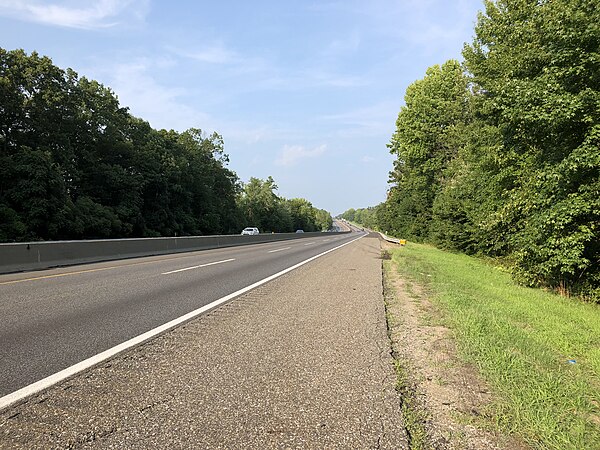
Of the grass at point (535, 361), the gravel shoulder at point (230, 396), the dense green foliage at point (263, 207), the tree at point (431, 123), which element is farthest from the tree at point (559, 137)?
the dense green foliage at point (263, 207)

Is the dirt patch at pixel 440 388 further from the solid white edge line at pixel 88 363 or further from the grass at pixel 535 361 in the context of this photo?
the solid white edge line at pixel 88 363

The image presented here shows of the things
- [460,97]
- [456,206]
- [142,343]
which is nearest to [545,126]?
[142,343]

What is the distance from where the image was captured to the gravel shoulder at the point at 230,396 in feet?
9.05

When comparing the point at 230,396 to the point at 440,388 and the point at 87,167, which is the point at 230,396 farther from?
the point at 87,167

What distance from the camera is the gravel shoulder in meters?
2.76

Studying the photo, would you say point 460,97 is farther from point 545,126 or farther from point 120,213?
point 120,213

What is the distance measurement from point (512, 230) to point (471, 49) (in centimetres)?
Result: 1216

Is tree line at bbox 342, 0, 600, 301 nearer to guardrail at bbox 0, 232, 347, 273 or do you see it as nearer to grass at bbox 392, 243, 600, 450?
grass at bbox 392, 243, 600, 450

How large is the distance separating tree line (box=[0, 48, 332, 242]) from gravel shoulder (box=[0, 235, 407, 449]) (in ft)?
93.3

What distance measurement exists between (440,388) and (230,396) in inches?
A: 80.7

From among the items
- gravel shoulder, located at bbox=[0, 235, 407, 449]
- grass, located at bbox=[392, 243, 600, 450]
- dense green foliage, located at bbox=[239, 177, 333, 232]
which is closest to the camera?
gravel shoulder, located at bbox=[0, 235, 407, 449]

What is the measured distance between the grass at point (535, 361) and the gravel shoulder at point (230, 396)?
3.35ft

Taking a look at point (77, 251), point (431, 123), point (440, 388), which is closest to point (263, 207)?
point (431, 123)

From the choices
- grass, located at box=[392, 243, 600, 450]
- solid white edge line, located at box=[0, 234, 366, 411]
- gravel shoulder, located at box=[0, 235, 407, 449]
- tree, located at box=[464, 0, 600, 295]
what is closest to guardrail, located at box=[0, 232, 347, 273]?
solid white edge line, located at box=[0, 234, 366, 411]
